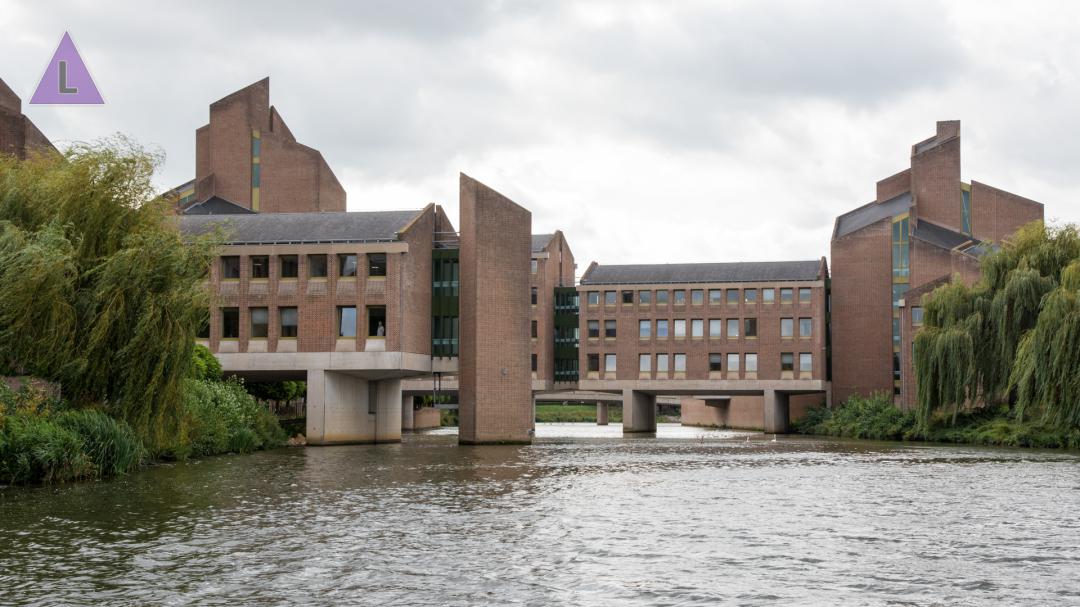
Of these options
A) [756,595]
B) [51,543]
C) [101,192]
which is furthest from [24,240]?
[756,595]

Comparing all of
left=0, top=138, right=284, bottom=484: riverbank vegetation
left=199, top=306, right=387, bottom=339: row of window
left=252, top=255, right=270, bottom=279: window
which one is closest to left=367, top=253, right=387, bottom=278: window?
left=199, top=306, right=387, bottom=339: row of window

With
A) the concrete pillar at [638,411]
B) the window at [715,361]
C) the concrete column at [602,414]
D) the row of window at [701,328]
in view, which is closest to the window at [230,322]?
the row of window at [701,328]

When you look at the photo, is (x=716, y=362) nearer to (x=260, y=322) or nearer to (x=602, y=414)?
(x=602, y=414)

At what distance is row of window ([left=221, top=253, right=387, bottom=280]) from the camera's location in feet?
155

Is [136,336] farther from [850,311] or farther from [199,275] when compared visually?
[850,311]

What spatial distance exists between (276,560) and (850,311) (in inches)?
2507

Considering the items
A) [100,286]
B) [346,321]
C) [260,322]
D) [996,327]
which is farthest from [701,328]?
[100,286]

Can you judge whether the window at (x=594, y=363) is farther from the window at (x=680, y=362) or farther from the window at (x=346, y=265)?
the window at (x=346, y=265)

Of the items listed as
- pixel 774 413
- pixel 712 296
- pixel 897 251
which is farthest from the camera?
pixel 712 296

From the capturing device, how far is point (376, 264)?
47156 mm

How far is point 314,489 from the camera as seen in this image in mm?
23609

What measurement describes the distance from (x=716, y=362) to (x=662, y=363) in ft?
11.9

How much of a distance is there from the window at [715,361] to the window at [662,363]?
295 cm

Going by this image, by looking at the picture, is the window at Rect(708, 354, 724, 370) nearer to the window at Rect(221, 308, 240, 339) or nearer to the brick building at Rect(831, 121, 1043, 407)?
the brick building at Rect(831, 121, 1043, 407)
